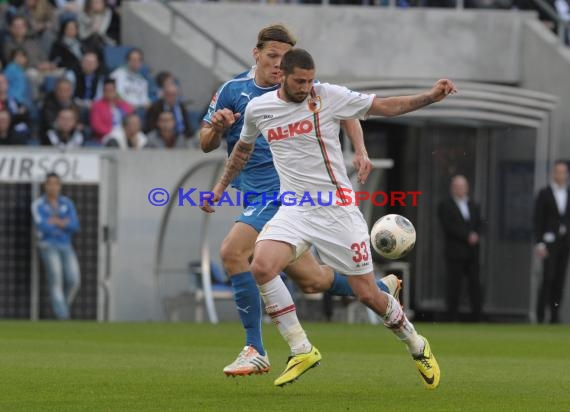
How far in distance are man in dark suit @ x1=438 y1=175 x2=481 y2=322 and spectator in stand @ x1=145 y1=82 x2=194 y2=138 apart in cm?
393

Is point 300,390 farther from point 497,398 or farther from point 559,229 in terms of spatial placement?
point 559,229

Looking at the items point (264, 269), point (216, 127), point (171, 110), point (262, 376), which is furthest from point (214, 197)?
point (171, 110)

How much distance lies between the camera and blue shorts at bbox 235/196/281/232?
35.5 ft

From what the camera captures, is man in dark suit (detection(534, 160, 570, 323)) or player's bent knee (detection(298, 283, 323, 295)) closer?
player's bent knee (detection(298, 283, 323, 295))

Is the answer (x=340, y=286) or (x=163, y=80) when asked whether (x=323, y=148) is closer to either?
(x=340, y=286)

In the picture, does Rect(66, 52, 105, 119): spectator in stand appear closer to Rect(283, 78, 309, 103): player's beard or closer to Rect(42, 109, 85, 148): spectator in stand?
Rect(42, 109, 85, 148): spectator in stand

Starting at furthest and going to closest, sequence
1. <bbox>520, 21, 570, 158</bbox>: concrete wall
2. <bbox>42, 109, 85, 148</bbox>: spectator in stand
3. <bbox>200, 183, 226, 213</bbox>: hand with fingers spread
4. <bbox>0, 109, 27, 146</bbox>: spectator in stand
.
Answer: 1. <bbox>520, 21, 570, 158</bbox>: concrete wall
2. <bbox>42, 109, 85, 148</bbox>: spectator in stand
3. <bbox>0, 109, 27, 146</bbox>: spectator in stand
4. <bbox>200, 183, 226, 213</bbox>: hand with fingers spread

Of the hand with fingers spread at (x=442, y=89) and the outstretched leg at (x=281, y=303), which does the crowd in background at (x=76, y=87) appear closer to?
the outstretched leg at (x=281, y=303)

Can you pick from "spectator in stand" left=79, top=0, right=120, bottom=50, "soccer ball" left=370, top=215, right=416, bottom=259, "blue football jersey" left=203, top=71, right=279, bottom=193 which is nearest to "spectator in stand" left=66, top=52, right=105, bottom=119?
"spectator in stand" left=79, top=0, right=120, bottom=50

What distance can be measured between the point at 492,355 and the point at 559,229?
330 inches

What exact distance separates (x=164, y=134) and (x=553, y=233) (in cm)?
583

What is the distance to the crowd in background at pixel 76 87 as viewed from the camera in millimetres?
21484

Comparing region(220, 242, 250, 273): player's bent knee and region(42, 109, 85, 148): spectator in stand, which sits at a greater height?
region(42, 109, 85, 148): spectator in stand

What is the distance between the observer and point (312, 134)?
9.94m
